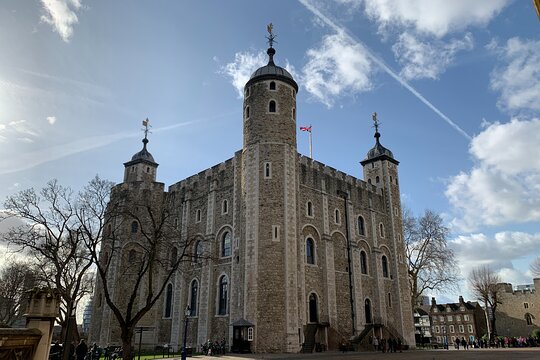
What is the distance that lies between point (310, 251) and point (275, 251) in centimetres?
522

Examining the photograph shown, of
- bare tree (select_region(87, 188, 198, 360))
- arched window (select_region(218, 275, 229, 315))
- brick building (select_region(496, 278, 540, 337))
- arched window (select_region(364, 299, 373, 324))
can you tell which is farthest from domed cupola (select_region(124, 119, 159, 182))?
brick building (select_region(496, 278, 540, 337))

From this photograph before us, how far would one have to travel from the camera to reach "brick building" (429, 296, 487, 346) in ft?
235

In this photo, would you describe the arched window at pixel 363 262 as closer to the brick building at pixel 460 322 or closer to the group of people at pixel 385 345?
the group of people at pixel 385 345

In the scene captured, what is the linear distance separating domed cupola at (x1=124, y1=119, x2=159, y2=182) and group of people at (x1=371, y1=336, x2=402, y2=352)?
24990 mm

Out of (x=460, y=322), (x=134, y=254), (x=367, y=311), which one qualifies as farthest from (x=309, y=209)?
(x=460, y=322)

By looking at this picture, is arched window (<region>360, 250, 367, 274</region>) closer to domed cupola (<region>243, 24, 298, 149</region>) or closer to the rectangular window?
the rectangular window

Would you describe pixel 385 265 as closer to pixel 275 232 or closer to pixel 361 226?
pixel 361 226

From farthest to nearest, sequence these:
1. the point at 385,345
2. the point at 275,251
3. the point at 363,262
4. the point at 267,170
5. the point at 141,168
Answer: the point at 141,168 → the point at 363,262 → the point at 385,345 → the point at 267,170 → the point at 275,251

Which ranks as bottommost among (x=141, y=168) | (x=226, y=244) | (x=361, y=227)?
(x=226, y=244)

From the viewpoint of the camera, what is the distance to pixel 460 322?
73.6m

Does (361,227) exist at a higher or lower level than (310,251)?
higher

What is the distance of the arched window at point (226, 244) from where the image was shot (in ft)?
104

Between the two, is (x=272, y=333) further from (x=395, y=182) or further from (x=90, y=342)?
(x=395, y=182)

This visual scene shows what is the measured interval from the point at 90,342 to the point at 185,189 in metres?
15.4
